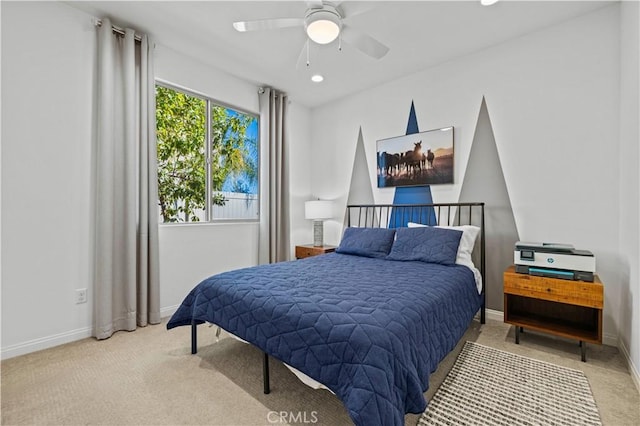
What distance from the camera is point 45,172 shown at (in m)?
2.33

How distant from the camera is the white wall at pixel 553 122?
2395mm

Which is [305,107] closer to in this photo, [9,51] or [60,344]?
[9,51]

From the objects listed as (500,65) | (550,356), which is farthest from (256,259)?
(500,65)

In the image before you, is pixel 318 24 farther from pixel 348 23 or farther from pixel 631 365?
pixel 631 365

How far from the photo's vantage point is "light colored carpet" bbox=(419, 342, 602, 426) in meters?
1.51

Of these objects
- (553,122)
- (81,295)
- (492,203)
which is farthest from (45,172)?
(553,122)

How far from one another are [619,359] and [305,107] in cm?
437

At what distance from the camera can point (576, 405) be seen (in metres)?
1.62

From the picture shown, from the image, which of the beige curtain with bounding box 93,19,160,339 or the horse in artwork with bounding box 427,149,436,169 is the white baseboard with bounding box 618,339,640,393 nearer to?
the horse in artwork with bounding box 427,149,436,169

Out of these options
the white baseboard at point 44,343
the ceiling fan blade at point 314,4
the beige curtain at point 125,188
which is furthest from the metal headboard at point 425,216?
the white baseboard at point 44,343

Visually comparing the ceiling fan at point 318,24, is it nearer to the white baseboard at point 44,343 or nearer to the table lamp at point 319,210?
the table lamp at point 319,210

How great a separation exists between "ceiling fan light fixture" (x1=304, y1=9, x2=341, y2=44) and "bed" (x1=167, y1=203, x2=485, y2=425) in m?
1.71

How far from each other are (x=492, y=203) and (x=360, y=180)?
1640mm

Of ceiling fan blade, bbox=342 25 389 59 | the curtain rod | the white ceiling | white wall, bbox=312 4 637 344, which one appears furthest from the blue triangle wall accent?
the curtain rod
